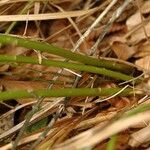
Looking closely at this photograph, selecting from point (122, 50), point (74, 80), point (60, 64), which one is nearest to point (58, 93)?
point (60, 64)

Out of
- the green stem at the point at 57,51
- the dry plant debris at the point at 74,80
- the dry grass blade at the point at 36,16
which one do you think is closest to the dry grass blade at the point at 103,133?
the dry plant debris at the point at 74,80

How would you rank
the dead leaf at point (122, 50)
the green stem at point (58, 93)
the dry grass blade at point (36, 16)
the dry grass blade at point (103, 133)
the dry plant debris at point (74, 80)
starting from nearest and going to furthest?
the dry grass blade at point (103, 133)
the green stem at point (58, 93)
the dry plant debris at point (74, 80)
the dry grass blade at point (36, 16)
the dead leaf at point (122, 50)

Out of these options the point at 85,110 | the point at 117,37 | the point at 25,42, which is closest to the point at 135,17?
the point at 117,37

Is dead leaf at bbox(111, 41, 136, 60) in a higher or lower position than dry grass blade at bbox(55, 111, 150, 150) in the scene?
lower

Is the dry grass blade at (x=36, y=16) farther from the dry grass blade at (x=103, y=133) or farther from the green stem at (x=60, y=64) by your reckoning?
the dry grass blade at (x=103, y=133)

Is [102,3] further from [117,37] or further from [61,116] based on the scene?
[61,116]

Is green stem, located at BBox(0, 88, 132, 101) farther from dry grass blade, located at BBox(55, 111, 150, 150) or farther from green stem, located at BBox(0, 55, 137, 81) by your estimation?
dry grass blade, located at BBox(55, 111, 150, 150)

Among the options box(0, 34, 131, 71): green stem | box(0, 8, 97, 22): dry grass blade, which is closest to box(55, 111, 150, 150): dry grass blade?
box(0, 34, 131, 71): green stem

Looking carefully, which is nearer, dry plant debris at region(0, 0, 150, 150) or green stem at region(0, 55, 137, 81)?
green stem at region(0, 55, 137, 81)
